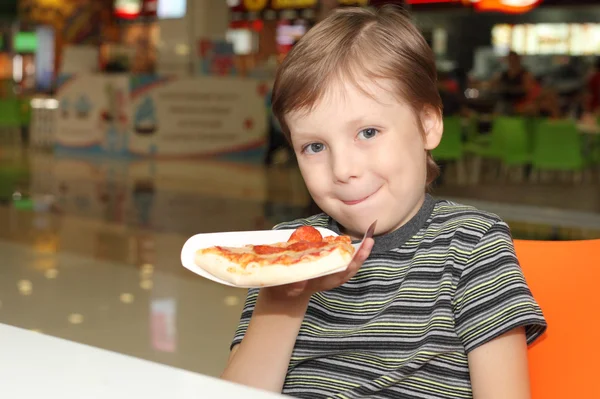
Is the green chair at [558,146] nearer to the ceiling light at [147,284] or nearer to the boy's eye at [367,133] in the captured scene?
the ceiling light at [147,284]

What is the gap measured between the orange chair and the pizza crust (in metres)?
0.39

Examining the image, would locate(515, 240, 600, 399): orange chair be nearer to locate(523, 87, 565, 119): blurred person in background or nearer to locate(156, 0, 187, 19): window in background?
locate(523, 87, 565, 119): blurred person in background

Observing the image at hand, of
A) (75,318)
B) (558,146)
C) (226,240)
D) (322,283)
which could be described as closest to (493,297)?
(322,283)

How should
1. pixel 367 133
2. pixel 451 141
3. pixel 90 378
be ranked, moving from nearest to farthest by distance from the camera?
pixel 90 378 → pixel 367 133 → pixel 451 141

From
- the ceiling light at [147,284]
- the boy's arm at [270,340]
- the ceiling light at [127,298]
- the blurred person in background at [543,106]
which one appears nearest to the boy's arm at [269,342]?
the boy's arm at [270,340]

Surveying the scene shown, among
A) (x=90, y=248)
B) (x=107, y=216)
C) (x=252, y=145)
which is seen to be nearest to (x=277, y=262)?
(x=90, y=248)

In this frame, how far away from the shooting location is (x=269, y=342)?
3.71ft

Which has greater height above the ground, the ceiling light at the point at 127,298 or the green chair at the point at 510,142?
the green chair at the point at 510,142

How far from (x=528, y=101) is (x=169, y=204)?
4.76 m

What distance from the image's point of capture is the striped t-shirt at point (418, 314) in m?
1.11

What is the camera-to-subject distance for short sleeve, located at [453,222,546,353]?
1.07 m

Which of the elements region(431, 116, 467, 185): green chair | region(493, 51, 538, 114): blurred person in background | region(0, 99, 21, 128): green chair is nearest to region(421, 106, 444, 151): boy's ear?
region(431, 116, 467, 185): green chair

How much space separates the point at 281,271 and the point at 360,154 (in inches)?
10.4

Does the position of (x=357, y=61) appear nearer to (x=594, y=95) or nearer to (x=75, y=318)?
(x=75, y=318)
